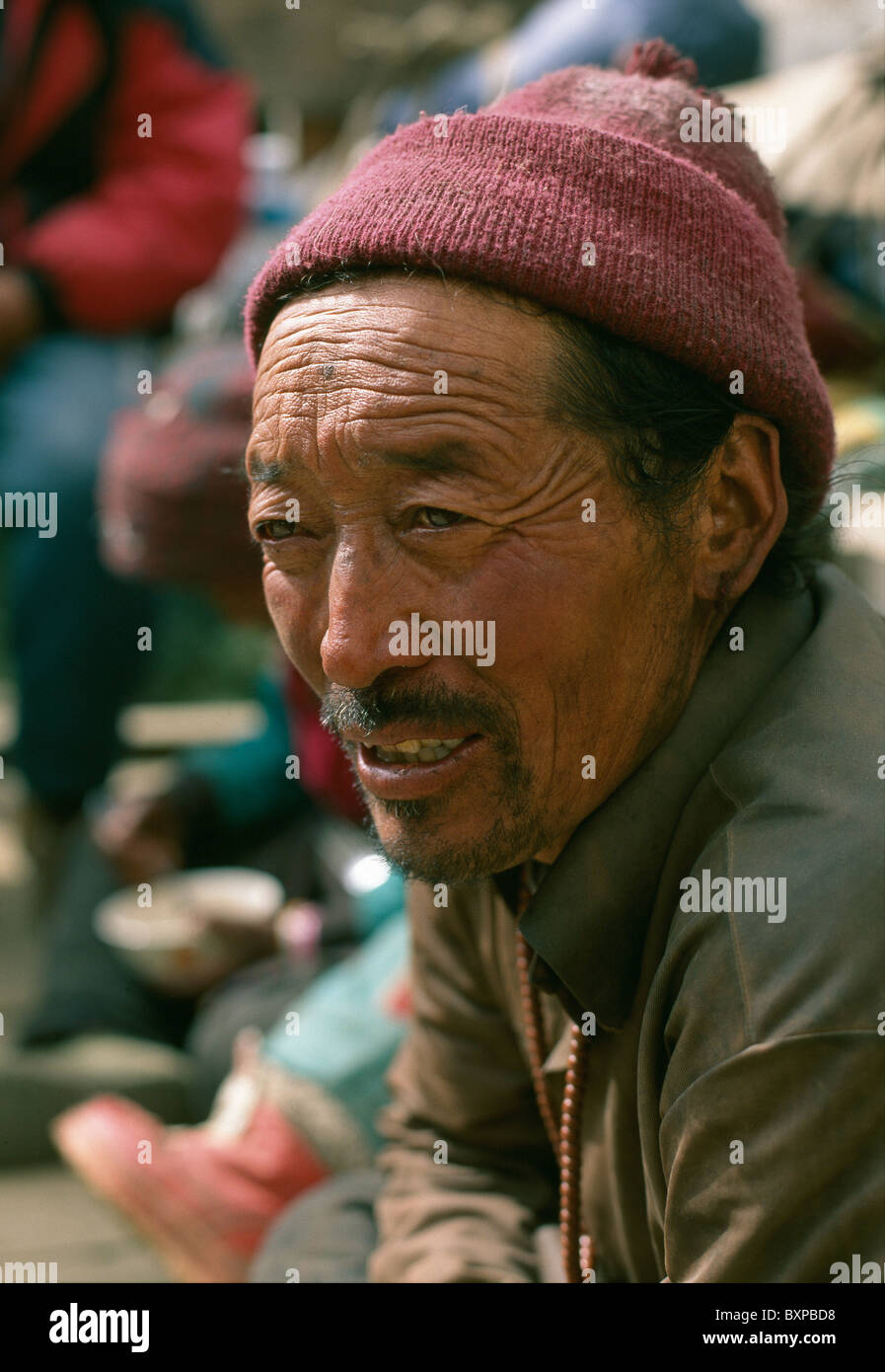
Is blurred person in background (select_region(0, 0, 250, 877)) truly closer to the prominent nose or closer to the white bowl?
the white bowl

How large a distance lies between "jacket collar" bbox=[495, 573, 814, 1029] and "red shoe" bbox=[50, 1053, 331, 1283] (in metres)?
1.46

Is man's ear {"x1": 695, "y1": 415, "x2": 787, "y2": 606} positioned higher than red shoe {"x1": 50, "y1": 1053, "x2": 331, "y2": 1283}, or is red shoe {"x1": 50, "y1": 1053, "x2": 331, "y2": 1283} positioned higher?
man's ear {"x1": 695, "y1": 415, "x2": 787, "y2": 606}

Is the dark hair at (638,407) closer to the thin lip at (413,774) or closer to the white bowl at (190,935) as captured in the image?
the thin lip at (413,774)

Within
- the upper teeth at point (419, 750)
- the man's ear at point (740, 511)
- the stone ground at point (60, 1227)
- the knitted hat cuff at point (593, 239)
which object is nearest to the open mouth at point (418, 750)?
the upper teeth at point (419, 750)

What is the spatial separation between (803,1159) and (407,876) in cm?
56

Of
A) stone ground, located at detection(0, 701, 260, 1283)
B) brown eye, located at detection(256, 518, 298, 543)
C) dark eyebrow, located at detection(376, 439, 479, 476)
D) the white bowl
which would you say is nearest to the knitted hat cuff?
dark eyebrow, located at detection(376, 439, 479, 476)

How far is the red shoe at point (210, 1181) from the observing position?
2.73 meters

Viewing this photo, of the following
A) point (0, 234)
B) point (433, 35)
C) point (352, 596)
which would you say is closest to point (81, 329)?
point (0, 234)

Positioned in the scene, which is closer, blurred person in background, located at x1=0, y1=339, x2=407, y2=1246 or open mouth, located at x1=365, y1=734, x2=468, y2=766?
open mouth, located at x1=365, y1=734, x2=468, y2=766

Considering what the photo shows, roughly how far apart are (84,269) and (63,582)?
0.95 meters

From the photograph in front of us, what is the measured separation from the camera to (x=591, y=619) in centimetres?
146

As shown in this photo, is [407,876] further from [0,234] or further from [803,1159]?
[0,234]

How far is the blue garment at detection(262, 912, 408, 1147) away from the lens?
2803 mm

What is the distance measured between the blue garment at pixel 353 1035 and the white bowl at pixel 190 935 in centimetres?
72
